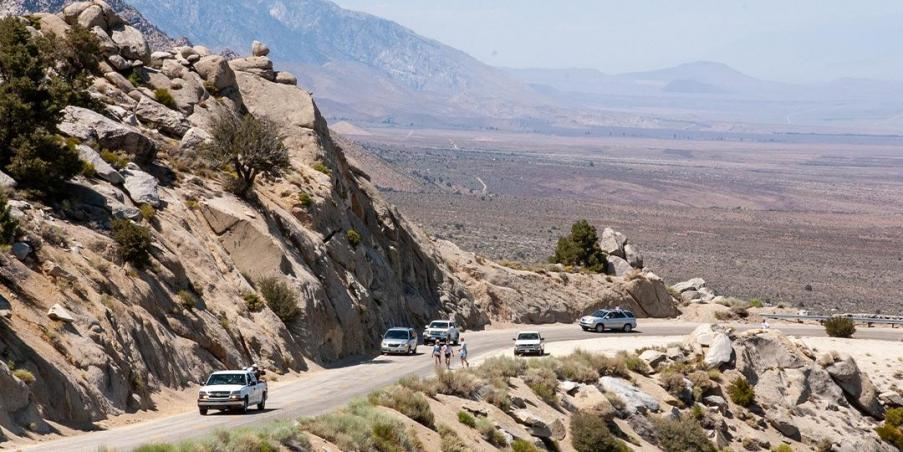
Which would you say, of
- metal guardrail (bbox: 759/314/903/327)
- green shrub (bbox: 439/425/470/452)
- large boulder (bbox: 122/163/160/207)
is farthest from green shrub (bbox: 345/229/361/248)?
metal guardrail (bbox: 759/314/903/327)

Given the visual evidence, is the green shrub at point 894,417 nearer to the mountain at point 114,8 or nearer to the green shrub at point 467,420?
the green shrub at point 467,420

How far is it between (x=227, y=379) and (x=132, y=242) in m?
7.11

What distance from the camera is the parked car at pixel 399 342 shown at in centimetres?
5056

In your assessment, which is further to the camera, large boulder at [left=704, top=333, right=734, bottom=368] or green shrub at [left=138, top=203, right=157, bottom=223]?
large boulder at [left=704, top=333, right=734, bottom=368]

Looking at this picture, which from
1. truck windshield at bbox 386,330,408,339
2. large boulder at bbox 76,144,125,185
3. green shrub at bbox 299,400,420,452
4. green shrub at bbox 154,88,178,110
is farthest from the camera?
green shrub at bbox 154,88,178,110

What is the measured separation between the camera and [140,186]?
4309 cm

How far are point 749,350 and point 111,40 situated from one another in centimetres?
2949

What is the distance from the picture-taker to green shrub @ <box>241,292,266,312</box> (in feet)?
141

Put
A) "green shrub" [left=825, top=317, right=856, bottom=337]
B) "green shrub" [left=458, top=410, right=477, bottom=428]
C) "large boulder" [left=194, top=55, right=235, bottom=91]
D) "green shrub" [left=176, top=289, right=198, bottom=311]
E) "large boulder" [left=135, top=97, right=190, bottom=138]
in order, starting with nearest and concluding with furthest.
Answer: "green shrub" [left=458, top=410, right=477, bottom=428] → "green shrub" [left=176, top=289, right=198, bottom=311] → "large boulder" [left=135, top=97, right=190, bottom=138] → "large boulder" [left=194, top=55, right=235, bottom=91] → "green shrub" [left=825, top=317, right=856, bottom=337]

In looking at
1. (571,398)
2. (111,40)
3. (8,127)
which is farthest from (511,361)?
(111,40)

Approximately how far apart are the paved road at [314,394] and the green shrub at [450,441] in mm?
3226

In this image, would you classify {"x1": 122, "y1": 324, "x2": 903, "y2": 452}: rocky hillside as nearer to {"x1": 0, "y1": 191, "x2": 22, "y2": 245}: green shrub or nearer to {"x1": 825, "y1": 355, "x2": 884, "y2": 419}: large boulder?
{"x1": 825, "y1": 355, "x2": 884, "y2": 419}: large boulder

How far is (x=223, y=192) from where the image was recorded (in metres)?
49.1

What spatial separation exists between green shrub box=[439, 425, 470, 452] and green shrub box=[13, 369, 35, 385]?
9.83 metres
